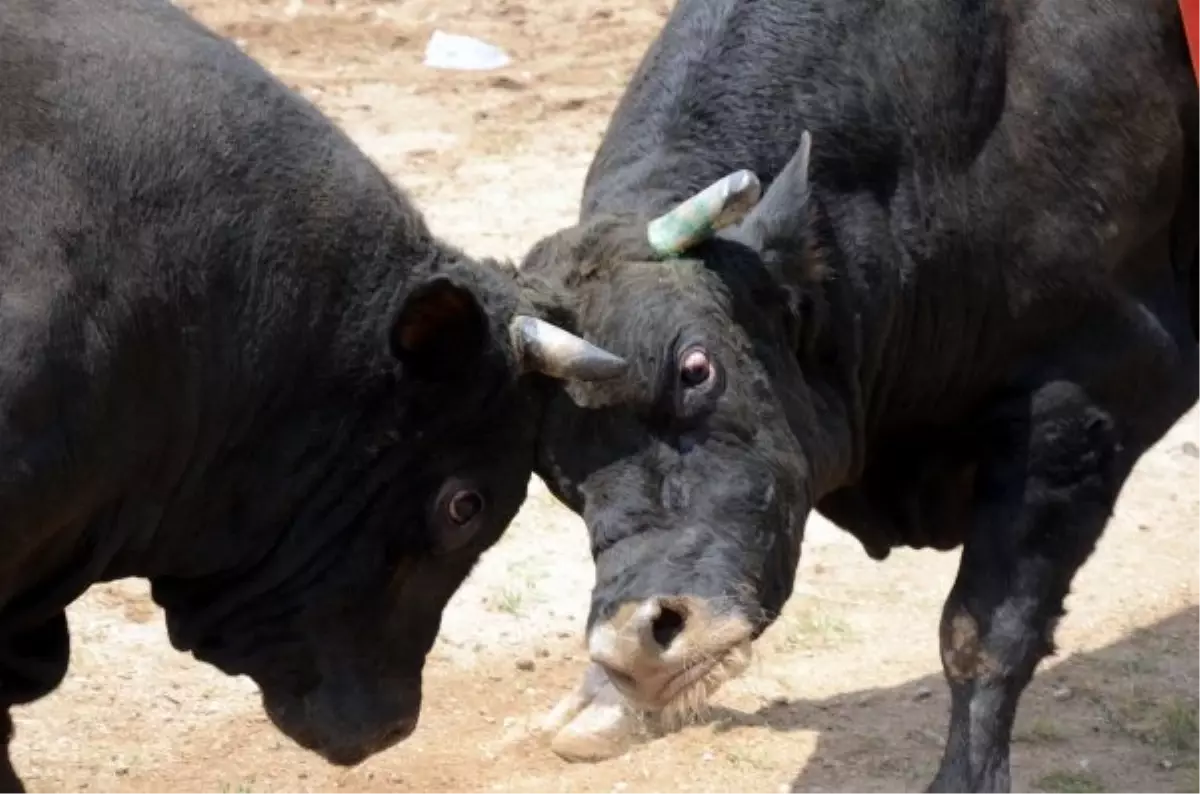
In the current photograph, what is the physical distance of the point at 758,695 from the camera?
6816 millimetres

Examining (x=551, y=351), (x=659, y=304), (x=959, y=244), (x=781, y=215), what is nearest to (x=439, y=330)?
(x=551, y=351)

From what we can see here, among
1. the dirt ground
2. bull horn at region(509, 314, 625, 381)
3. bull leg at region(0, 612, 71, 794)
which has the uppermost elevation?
bull horn at region(509, 314, 625, 381)

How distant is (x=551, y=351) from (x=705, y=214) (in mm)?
789

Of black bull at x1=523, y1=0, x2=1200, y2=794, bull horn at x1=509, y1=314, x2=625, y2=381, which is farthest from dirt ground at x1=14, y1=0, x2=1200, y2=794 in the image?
bull horn at x1=509, y1=314, x2=625, y2=381

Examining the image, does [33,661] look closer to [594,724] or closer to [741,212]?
[741,212]

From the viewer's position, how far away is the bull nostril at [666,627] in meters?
4.95

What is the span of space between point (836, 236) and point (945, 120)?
0.46m

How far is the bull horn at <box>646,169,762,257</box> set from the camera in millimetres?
5082

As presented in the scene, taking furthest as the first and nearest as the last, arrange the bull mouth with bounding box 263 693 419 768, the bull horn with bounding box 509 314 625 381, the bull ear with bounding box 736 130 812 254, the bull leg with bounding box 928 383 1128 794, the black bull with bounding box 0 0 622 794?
the bull leg with bounding box 928 383 1128 794
the bull ear with bounding box 736 130 812 254
the bull mouth with bounding box 263 693 419 768
the bull horn with bounding box 509 314 625 381
the black bull with bounding box 0 0 622 794

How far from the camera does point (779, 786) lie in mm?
6262

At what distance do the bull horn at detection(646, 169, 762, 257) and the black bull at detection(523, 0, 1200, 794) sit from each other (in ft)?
0.07

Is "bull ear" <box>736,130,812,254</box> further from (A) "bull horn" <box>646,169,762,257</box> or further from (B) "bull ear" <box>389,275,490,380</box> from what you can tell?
(B) "bull ear" <box>389,275,490,380</box>

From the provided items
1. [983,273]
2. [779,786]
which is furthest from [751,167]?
[779,786]

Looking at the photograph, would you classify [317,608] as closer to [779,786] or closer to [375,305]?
[375,305]
